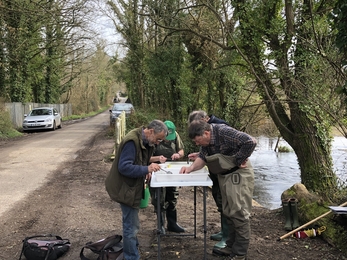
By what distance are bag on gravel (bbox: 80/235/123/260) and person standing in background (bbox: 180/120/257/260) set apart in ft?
3.94

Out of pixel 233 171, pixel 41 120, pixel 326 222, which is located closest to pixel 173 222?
pixel 233 171

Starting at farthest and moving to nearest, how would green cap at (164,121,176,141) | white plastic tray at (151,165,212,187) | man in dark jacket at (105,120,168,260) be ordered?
green cap at (164,121,176,141) → white plastic tray at (151,165,212,187) → man in dark jacket at (105,120,168,260)

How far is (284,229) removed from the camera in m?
5.68

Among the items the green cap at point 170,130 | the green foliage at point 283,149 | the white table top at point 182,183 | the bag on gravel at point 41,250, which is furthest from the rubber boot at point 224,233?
the green foliage at point 283,149

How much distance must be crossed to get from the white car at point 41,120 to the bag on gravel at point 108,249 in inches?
764

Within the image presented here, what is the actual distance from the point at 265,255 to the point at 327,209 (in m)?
1.45

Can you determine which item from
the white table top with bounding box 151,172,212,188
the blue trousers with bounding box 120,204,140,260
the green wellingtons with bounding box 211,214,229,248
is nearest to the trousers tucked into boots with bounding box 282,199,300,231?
the green wellingtons with bounding box 211,214,229,248

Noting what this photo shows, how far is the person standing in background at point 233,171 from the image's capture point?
4.19 m

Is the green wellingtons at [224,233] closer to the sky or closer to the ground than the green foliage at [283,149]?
closer to the sky

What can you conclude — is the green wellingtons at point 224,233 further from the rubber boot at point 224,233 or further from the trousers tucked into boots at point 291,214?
the trousers tucked into boots at point 291,214

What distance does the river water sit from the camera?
442 inches

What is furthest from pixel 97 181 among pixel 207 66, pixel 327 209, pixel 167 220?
pixel 207 66

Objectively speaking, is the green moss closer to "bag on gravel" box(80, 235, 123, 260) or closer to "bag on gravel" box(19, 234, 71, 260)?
"bag on gravel" box(80, 235, 123, 260)

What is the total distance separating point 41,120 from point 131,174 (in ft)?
66.2
